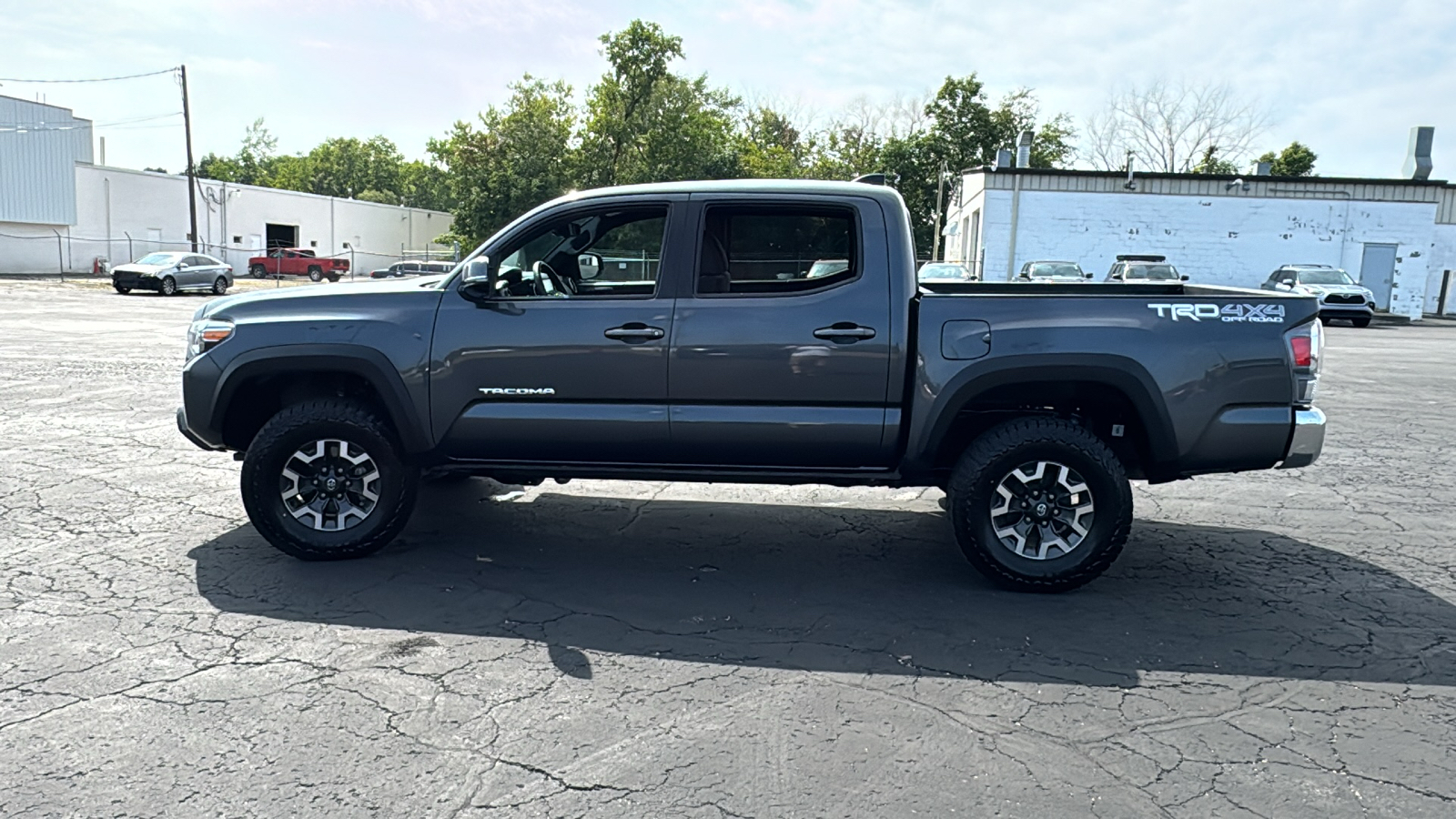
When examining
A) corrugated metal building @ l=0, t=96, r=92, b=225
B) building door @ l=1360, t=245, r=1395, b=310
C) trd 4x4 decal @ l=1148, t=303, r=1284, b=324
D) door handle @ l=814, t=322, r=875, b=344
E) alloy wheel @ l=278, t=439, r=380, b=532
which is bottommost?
alloy wheel @ l=278, t=439, r=380, b=532

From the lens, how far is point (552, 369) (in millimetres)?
5188

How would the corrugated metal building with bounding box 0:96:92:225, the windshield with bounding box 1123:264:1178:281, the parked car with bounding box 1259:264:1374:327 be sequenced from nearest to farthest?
the windshield with bounding box 1123:264:1178:281 → the parked car with bounding box 1259:264:1374:327 → the corrugated metal building with bounding box 0:96:92:225

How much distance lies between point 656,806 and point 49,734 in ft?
6.92

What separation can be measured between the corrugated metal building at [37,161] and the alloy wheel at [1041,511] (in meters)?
49.9

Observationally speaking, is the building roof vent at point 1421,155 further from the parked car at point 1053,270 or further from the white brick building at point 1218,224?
the parked car at point 1053,270

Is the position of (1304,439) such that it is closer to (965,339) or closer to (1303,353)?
(1303,353)

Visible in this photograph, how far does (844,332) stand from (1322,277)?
2964cm

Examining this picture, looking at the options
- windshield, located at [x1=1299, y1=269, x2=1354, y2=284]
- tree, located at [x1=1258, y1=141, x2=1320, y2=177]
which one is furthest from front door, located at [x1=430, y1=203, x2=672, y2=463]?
tree, located at [x1=1258, y1=141, x2=1320, y2=177]

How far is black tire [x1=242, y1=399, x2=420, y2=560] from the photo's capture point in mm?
5246

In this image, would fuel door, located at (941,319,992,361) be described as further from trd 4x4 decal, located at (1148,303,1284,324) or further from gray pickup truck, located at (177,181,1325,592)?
trd 4x4 decal, located at (1148,303,1284,324)

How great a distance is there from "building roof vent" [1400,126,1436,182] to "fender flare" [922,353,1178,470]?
4216 cm

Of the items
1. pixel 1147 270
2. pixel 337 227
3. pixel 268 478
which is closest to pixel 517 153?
pixel 337 227

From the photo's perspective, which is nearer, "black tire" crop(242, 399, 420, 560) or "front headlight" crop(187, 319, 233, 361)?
"black tire" crop(242, 399, 420, 560)

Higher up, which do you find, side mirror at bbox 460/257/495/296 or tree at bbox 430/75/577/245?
tree at bbox 430/75/577/245
